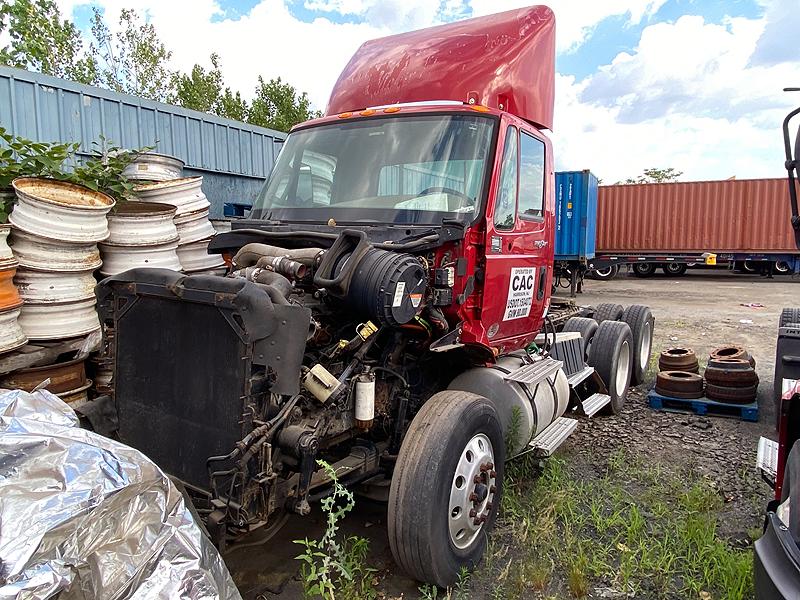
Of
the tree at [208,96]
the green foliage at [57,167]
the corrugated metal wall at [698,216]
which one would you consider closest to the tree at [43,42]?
the tree at [208,96]

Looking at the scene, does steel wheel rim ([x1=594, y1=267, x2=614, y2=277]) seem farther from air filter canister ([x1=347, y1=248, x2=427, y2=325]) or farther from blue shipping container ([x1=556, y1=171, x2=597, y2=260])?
air filter canister ([x1=347, y1=248, x2=427, y2=325])

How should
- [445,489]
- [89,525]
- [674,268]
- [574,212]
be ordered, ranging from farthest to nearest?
[674,268] < [574,212] < [445,489] < [89,525]

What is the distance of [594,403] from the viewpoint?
553cm

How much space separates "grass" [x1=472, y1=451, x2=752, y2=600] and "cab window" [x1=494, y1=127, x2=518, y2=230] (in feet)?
6.19

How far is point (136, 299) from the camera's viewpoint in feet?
9.57

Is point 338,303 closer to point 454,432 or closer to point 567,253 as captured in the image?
point 454,432

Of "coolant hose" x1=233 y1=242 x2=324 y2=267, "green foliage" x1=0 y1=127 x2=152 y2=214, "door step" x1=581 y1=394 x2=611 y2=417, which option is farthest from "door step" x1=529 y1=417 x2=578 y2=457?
"green foliage" x1=0 y1=127 x2=152 y2=214

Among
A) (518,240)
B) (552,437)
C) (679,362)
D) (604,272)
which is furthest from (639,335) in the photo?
(604,272)

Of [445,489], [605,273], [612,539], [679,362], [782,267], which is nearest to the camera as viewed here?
[445,489]

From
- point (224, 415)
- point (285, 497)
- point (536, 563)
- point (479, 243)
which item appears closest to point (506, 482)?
point (536, 563)

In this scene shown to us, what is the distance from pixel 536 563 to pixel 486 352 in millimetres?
1311

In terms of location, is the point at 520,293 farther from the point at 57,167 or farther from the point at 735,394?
the point at 57,167

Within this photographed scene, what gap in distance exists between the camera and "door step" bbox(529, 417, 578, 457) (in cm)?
407

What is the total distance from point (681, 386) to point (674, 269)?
751 inches
